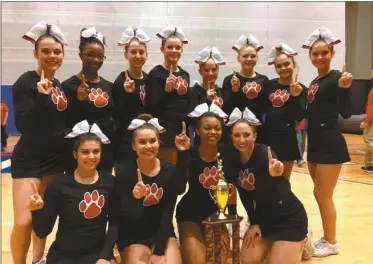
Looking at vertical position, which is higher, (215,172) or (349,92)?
(349,92)

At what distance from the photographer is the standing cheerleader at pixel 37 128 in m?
2.62

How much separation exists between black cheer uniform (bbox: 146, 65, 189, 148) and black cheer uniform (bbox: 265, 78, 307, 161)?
0.70 meters

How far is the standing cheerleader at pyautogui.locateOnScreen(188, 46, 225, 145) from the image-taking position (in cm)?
350

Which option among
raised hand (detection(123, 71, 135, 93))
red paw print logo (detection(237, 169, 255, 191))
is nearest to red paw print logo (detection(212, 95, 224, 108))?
raised hand (detection(123, 71, 135, 93))

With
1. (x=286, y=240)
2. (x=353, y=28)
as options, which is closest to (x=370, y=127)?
(x=286, y=240)

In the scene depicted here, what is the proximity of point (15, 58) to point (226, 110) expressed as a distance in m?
7.34

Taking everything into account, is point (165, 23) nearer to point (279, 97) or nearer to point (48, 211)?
point (279, 97)

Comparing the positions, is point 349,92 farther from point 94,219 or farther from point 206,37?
point 206,37

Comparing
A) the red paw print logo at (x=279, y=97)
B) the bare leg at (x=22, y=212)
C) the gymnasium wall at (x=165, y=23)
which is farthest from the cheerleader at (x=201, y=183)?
the gymnasium wall at (x=165, y=23)

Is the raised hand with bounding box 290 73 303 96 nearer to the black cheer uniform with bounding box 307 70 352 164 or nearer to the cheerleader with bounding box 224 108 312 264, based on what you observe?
the black cheer uniform with bounding box 307 70 352 164

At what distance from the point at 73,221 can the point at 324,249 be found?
197 centimetres

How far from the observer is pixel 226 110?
367cm

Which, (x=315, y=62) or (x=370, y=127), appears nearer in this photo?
(x=315, y=62)

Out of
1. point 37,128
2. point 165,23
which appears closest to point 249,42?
point 37,128
